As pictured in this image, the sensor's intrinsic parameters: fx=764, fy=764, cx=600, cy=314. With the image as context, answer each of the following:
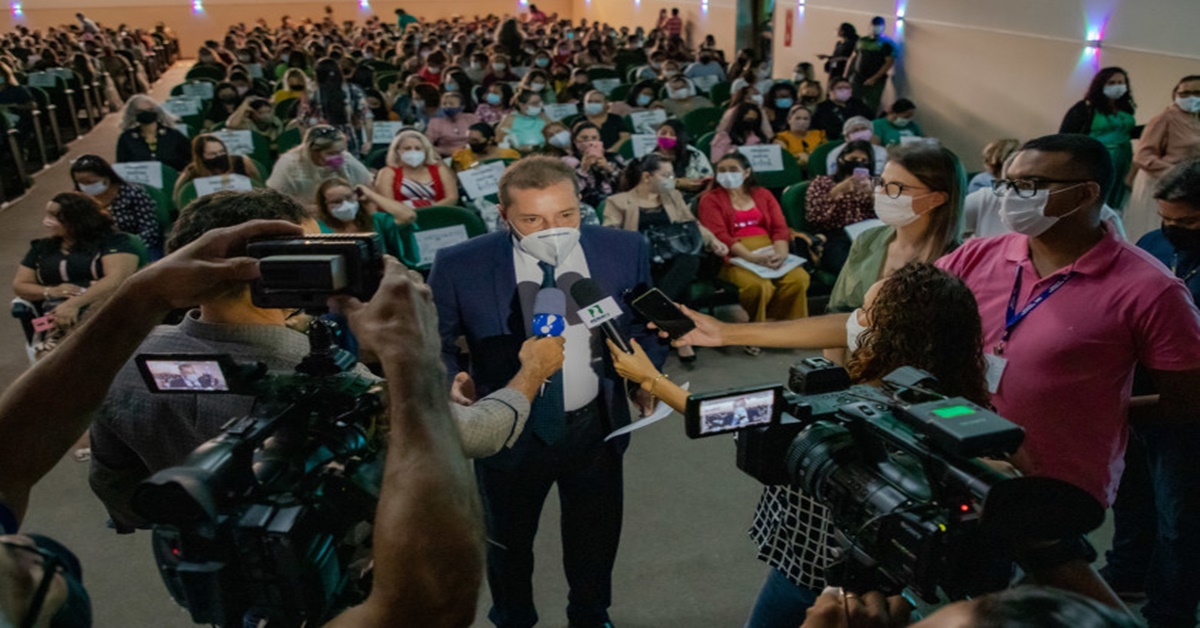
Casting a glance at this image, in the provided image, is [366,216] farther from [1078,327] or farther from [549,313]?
[1078,327]

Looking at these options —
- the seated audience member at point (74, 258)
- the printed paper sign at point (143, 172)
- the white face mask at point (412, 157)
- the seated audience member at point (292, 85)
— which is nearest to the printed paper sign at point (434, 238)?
the white face mask at point (412, 157)

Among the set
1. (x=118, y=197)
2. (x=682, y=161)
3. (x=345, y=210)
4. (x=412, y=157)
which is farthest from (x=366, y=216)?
(x=682, y=161)

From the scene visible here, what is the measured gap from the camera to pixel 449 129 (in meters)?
7.37

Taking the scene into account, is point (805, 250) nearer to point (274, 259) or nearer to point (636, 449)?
point (636, 449)

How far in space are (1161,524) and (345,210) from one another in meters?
3.89

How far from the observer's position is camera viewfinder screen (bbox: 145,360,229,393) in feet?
3.51

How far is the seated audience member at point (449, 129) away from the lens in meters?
7.34

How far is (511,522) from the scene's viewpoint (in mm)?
2264

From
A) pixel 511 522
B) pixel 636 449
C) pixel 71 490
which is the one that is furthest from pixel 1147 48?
pixel 71 490

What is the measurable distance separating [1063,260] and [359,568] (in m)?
1.82

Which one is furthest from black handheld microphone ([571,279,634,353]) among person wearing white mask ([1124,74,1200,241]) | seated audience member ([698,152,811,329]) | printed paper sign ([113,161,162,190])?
person wearing white mask ([1124,74,1200,241])

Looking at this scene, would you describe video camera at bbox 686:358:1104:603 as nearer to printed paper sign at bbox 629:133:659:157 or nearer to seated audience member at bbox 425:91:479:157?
printed paper sign at bbox 629:133:659:157

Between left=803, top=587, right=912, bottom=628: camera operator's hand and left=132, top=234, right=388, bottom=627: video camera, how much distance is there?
0.66 m

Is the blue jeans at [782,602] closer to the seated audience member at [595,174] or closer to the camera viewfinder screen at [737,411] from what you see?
the camera viewfinder screen at [737,411]
